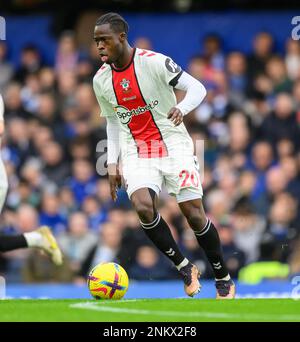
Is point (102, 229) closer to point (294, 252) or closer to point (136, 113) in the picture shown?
point (294, 252)

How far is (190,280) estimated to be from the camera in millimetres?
10492

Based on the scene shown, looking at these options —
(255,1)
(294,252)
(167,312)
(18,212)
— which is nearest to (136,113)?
(167,312)

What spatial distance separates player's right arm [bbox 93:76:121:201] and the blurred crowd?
13.5ft

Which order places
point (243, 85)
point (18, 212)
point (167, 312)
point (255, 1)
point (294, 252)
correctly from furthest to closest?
1. point (255, 1)
2. point (243, 85)
3. point (18, 212)
4. point (294, 252)
5. point (167, 312)

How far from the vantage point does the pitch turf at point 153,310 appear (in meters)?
8.40

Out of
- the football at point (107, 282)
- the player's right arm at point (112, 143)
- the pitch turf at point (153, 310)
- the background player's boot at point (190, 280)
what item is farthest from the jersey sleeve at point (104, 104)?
the pitch turf at point (153, 310)

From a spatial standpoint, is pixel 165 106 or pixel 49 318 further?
pixel 165 106

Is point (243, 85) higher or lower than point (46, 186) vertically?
higher

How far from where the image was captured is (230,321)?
815 cm

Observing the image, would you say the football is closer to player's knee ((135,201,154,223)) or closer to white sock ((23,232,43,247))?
player's knee ((135,201,154,223))

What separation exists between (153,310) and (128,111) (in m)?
2.16

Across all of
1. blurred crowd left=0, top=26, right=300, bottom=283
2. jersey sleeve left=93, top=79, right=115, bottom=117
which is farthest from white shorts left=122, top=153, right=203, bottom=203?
blurred crowd left=0, top=26, right=300, bottom=283

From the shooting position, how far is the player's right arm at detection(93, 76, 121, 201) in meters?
10.7

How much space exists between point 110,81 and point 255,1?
9967 mm
